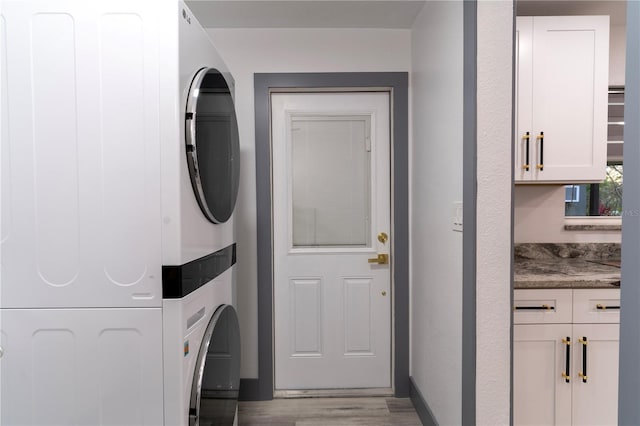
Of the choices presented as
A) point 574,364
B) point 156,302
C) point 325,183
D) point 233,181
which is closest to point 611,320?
point 574,364

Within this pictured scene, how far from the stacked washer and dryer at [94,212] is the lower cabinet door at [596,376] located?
1824 millimetres

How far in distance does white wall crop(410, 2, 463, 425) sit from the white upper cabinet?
Result: 1.46ft

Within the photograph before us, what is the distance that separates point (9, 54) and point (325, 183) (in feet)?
5.75

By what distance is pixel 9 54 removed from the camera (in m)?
1.14

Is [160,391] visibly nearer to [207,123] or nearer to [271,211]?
[207,123]

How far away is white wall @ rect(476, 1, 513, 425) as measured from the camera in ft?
4.84

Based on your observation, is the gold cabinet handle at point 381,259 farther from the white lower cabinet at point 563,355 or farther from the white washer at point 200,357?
the white washer at point 200,357

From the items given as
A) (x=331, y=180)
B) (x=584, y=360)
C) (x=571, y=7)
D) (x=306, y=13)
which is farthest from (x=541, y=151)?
(x=306, y=13)

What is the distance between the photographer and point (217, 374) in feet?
4.79

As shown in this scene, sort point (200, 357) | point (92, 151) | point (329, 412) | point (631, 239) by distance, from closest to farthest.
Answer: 1. point (631, 239)
2. point (92, 151)
3. point (200, 357)
4. point (329, 412)

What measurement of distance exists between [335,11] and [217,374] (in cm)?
200

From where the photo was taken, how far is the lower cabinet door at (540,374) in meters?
1.88

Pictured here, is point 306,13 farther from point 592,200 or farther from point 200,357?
point 592,200

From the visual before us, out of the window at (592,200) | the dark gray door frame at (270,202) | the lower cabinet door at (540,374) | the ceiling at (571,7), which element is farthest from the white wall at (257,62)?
the lower cabinet door at (540,374)
